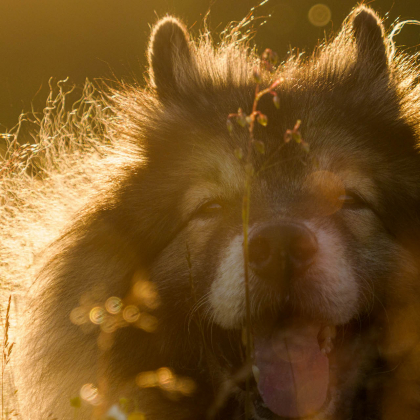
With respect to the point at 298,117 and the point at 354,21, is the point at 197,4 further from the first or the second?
the point at 298,117

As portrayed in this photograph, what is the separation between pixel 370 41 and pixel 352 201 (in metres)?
1.19

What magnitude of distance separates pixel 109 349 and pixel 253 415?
819 millimetres

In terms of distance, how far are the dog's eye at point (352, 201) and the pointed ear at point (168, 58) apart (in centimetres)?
117


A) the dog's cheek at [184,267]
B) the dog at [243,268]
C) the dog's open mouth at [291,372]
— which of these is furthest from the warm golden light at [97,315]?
the dog's open mouth at [291,372]

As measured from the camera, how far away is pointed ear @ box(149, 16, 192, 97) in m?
3.38

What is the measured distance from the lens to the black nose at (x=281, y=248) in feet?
7.97

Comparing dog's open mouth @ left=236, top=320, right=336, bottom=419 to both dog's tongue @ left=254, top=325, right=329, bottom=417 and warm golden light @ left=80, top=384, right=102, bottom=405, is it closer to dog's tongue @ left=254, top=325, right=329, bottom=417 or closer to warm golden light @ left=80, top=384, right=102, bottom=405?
dog's tongue @ left=254, top=325, right=329, bottom=417

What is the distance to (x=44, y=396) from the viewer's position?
323cm

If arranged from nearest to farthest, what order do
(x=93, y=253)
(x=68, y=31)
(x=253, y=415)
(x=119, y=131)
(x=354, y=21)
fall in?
1. (x=253, y=415)
2. (x=93, y=253)
3. (x=119, y=131)
4. (x=354, y=21)
5. (x=68, y=31)

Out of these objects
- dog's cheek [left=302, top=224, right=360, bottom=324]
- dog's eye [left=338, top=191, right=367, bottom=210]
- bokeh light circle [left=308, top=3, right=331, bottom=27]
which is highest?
bokeh light circle [left=308, top=3, right=331, bottom=27]

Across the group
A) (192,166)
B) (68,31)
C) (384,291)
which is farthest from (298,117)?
(68,31)

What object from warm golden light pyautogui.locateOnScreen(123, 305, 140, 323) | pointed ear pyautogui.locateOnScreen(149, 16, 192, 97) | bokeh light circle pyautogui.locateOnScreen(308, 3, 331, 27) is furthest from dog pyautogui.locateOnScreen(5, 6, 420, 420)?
bokeh light circle pyautogui.locateOnScreen(308, 3, 331, 27)

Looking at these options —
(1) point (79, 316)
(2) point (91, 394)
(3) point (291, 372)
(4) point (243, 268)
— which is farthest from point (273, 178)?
(2) point (91, 394)

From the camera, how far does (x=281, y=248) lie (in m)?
2.41
